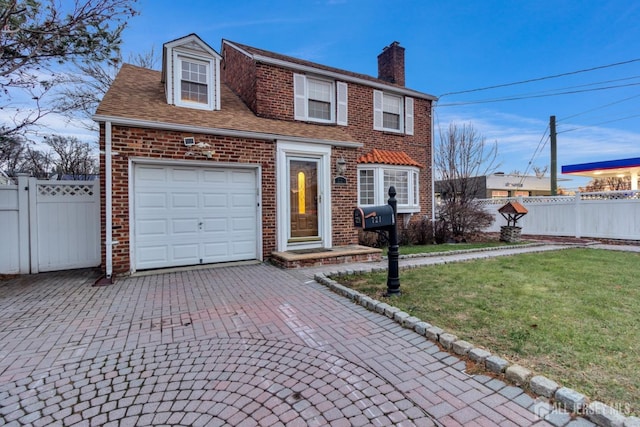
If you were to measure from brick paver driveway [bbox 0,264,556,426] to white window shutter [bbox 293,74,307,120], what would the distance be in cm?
729

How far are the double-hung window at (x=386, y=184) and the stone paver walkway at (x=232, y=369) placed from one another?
6992 millimetres

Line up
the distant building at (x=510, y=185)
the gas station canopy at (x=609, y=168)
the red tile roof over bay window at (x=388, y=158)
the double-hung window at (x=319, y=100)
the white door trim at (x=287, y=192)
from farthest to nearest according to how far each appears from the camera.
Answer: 1. the distant building at (x=510, y=185)
2. the gas station canopy at (x=609, y=168)
3. the red tile roof over bay window at (x=388, y=158)
4. the double-hung window at (x=319, y=100)
5. the white door trim at (x=287, y=192)

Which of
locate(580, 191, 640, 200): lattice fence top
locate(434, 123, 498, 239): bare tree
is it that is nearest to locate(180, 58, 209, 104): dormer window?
locate(434, 123, 498, 239): bare tree

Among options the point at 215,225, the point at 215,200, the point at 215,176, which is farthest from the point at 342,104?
the point at 215,225

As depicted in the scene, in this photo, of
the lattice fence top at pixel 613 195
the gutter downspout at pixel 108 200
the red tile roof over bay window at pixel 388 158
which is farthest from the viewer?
the lattice fence top at pixel 613 195

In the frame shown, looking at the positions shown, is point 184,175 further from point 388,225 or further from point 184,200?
point 388,225

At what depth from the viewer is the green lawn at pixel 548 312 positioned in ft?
8.37

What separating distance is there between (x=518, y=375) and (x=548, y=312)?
6.67 ft

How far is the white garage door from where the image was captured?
654cm

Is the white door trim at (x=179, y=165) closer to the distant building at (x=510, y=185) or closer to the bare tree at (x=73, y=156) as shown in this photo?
the bare tree at (x=73, y=156)

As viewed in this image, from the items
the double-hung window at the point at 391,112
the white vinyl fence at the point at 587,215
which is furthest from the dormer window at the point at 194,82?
the white vinyl fence at the point at 587,215

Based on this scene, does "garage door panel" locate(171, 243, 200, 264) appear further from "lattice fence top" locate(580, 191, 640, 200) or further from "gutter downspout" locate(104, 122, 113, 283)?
"lattice fence top" locate(580, 191, 640, 200)

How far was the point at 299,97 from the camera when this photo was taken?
33.8 ft

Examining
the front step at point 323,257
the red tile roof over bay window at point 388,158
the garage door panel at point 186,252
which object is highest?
the red tile roof over bay window at point 388,158
